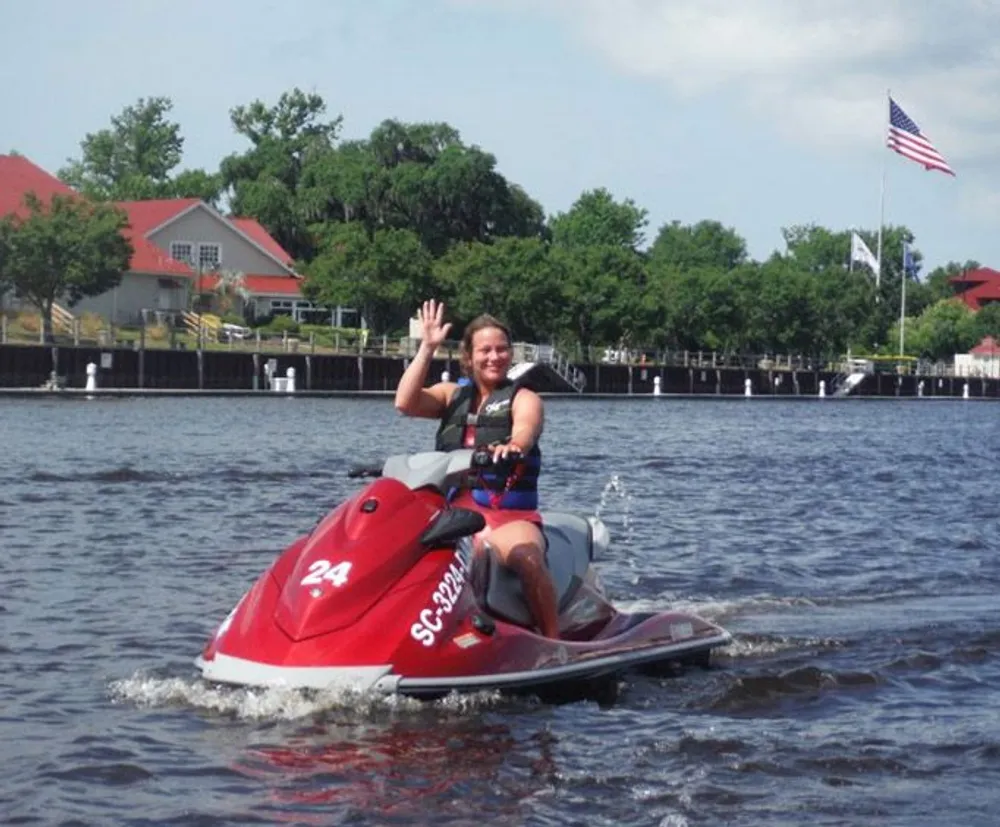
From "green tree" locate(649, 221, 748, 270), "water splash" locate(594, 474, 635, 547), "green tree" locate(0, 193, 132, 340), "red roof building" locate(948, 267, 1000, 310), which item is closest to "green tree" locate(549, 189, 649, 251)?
"green tree" locate(649, 221, 748, 270)

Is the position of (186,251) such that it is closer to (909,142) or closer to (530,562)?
(909,142)

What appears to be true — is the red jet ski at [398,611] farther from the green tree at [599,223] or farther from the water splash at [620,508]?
the green tree at [599,223]

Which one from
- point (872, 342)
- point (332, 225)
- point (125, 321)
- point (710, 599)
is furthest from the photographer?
point (872, 342)

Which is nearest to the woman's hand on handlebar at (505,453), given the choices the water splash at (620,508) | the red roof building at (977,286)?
the water splash at (620,508)

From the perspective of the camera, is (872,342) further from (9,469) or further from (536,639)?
(536,639)

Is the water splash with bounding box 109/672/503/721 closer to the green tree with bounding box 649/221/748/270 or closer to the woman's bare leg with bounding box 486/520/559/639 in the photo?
the woman's bare leg with bounding box 486/520/559/639

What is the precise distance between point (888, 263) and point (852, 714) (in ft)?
471

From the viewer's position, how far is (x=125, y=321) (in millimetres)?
75000

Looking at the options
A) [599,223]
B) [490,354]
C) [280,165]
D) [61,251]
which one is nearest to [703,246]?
[599,223]

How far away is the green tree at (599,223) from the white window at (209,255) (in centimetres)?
4792

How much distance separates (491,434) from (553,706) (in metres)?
1.47

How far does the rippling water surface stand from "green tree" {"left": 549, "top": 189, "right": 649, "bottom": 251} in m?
106

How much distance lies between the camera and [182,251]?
84.3 metres

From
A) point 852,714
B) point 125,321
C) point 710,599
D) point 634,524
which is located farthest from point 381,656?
point 125,321
